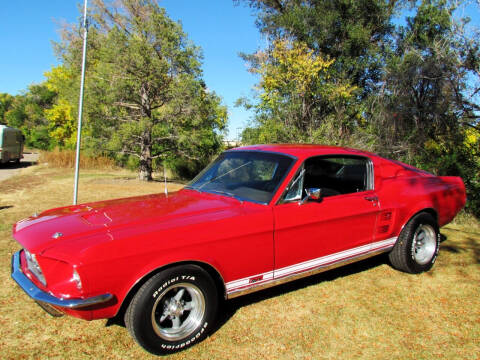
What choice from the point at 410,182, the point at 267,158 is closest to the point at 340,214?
the point at 267,158

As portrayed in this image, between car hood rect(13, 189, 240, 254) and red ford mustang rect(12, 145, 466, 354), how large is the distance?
1cm

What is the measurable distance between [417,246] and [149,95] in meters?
12.3

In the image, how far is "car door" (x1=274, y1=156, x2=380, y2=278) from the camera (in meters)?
3.32

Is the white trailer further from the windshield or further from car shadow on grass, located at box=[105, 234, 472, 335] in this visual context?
car shadow on grass, located at box=[105, 234, 472, 335]

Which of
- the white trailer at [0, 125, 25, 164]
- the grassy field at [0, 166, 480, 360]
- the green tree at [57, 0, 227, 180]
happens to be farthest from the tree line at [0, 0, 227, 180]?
the grassy field at [0, 166, 480, 360]

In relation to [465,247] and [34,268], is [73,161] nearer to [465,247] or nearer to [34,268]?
[34,268]

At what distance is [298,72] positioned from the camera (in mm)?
16797

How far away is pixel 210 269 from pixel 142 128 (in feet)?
37.3

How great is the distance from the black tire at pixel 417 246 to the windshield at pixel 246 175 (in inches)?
73.6

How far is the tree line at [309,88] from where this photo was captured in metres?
10.5

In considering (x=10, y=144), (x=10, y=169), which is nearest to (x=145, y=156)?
(x=10, y=169)

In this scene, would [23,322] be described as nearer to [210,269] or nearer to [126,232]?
[126,232]

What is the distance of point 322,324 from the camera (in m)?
3.29

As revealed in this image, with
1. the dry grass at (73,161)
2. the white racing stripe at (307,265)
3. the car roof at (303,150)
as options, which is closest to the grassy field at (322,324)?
the white racing stripe at (307,265)
